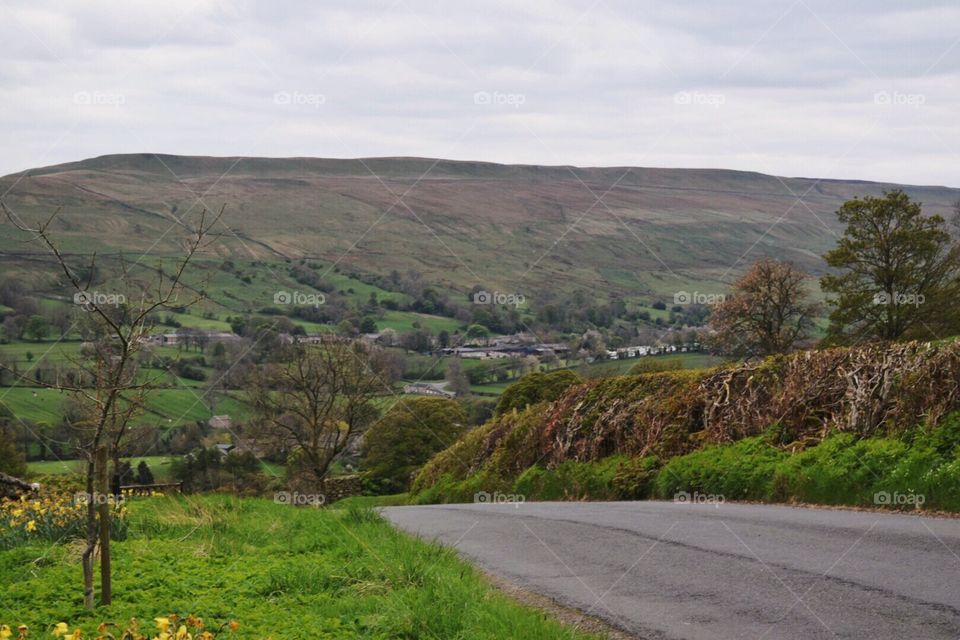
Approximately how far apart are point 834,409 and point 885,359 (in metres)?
1.15

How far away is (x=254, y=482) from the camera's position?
38.6m

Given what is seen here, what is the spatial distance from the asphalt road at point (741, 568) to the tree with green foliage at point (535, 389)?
21551mm

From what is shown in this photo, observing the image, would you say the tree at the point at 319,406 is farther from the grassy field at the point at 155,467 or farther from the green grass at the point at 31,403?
the green grass at the point at 31,403

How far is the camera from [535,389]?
35.8 meters

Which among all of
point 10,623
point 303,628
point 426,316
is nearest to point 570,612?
point 303,628

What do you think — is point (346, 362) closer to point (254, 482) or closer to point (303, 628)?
point (254, 482)

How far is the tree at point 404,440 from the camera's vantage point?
149ft

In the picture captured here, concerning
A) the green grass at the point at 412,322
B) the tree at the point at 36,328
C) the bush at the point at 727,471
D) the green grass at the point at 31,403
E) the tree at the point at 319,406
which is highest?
the bush at the point at 727,471
